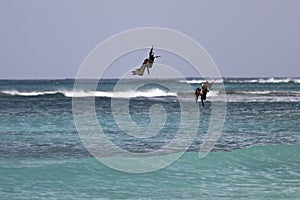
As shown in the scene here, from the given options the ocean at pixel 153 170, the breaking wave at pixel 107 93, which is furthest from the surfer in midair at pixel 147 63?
the breaking wave at pixel 107 93

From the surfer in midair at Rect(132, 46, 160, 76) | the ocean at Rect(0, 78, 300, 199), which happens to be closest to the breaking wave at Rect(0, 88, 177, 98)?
the ocean at Rect(0, 78, 300, 199)

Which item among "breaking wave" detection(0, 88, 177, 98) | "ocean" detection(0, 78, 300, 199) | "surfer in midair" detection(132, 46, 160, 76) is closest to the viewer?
"surfer in midair" detection(132, 46, 160, 76)

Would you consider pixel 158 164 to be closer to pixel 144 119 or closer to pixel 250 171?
pixel 250 171

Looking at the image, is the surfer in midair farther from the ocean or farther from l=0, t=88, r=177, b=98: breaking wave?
l=0, t=88, r=177, b=98: breaking wave

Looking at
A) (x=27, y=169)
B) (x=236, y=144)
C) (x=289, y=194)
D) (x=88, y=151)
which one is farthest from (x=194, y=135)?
(x=289, y=194)

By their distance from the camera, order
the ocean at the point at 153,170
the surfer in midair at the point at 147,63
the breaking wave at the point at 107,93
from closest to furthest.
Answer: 1. the surfer in midair at the point at 147,63
2. the ocean at the point at 153,170
3. the breaking wave at the point at 107,93

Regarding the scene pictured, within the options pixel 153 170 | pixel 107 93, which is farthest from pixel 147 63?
pixel 107 93

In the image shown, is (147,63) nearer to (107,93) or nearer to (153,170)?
(153,170)

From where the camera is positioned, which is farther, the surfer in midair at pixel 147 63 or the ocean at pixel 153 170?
the ocean at pixel 153 170

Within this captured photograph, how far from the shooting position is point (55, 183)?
16469mm

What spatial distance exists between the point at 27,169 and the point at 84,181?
80.3 inches


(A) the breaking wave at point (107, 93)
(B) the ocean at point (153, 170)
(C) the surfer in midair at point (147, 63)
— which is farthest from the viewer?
(A) the breaking wave at point (107, 93)

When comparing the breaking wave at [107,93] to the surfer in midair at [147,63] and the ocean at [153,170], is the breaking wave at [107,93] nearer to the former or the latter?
the ocean at [153,170]

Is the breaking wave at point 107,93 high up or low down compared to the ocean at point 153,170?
up
